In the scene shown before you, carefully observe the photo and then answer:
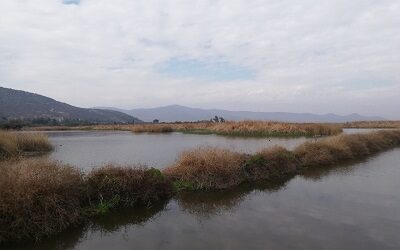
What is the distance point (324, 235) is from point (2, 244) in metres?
8.16

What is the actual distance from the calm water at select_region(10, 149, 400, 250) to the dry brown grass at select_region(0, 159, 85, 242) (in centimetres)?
Answer: 40

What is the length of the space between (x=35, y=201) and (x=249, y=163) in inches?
A: 413

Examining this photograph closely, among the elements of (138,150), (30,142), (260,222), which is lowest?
(260,222)

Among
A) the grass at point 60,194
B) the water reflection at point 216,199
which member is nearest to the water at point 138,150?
the water reflection at point 216,199

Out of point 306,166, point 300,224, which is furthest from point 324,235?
point 306,166

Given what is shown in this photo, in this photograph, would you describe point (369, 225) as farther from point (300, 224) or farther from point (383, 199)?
point (383, 199)

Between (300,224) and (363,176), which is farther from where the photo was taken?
(363,176)

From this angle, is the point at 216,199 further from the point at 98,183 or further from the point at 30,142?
the point at 30,142

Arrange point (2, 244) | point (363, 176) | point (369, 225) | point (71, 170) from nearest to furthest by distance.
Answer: point (2, 244) < point (369, 225) < point (71, 170) < point (363, 176)

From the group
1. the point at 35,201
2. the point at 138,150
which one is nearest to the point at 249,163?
the point at 35,201

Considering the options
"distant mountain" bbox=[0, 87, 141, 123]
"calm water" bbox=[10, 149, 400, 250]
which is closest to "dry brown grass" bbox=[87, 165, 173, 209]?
"calm water" bbox=[10, 149, 400, 250]

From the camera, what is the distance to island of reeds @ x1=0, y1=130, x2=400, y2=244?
9.54 meters

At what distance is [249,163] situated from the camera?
58.9 feet

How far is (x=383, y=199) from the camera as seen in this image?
1402 centimetres
